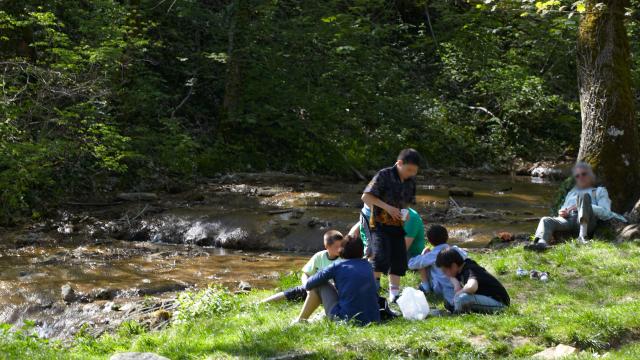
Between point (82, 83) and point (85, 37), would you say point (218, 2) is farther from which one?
point (82, 83)

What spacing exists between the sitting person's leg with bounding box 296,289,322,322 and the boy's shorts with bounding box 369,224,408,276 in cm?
86

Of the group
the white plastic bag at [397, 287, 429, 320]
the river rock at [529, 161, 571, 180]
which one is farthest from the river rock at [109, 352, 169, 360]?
the river rock at [529, 161, 571, 180]

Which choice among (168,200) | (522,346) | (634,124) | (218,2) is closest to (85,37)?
(168,200)

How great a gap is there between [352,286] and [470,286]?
1218mm

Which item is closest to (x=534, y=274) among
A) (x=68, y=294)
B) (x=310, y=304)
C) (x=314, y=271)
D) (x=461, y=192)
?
(x=314, y=271)

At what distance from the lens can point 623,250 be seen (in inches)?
385

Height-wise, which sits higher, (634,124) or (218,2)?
(218,2)

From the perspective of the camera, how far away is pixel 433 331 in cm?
685

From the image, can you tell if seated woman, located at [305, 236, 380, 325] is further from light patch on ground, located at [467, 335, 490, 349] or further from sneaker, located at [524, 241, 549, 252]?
sneaker, located at [524, 241, 549, 252]

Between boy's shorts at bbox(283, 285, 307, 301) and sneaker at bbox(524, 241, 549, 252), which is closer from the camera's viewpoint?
boy's shorts at bbox(283, 285, 307, 301)

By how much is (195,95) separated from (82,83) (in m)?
7.40

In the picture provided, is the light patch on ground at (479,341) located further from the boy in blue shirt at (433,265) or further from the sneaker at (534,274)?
the sneaker at (534,274)

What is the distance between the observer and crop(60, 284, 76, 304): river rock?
10.9 m

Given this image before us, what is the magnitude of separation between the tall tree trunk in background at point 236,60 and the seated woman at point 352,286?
49.1 ft
